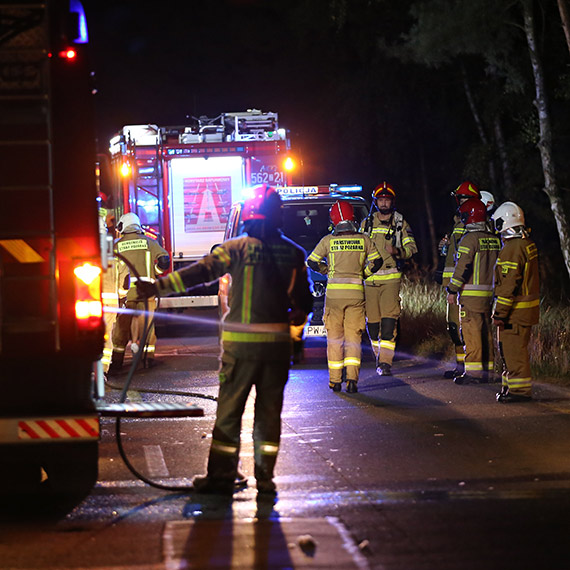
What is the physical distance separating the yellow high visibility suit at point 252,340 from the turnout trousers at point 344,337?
3.86 metres

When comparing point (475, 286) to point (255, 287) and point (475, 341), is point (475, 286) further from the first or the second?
point (255, 287)

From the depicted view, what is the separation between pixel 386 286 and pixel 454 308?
0.80 metres

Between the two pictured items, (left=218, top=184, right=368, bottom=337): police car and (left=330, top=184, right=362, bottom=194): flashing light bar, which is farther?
(left=330, top=184, right=362, bottom=194): flashing light bar

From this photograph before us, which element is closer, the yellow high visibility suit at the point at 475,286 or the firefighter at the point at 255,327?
the firefighter at the point at 255,327

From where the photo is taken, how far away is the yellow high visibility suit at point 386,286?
11.5 m

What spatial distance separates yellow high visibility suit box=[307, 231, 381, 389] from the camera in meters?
10.3

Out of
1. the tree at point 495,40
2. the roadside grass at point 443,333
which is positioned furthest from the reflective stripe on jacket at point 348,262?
the tree at point 495,40

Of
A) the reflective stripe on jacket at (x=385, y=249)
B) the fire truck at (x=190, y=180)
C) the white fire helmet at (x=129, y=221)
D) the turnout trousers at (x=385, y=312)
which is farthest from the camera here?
the fire truck at (x=190, y=180)

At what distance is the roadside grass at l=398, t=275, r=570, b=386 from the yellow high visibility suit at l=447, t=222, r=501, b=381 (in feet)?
2.89

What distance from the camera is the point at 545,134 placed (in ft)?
75.2

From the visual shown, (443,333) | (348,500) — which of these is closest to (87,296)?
(348,500)

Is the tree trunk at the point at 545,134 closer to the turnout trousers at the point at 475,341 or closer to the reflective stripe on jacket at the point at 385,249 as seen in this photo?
the reflective stripe on jacket at the point at 385,249

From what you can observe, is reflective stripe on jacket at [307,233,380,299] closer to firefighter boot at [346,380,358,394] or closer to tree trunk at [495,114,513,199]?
firefighter boot at [346,380,358,394]

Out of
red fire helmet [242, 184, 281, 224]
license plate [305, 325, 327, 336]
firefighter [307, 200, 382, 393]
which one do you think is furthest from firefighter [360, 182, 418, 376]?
red fire helmet [242, 184, 281, 224]
